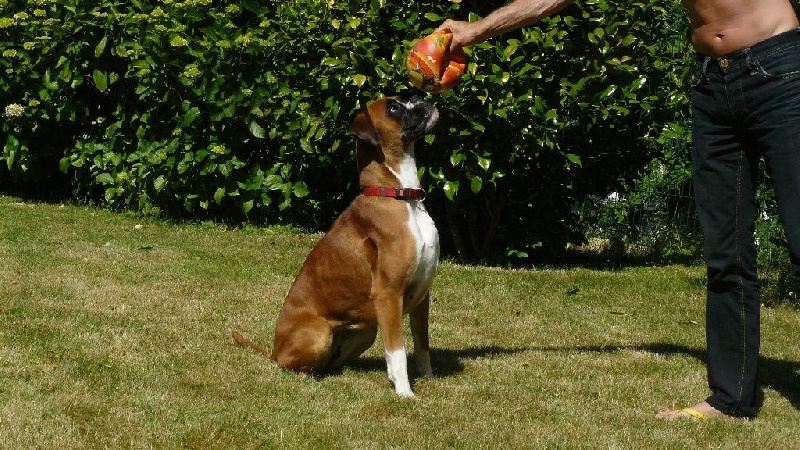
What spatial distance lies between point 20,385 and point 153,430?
0.98m

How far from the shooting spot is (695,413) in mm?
4996

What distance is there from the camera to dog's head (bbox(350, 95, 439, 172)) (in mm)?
5324

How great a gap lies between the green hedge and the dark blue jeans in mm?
3254

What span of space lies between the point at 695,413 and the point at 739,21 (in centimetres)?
192

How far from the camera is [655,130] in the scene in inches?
355

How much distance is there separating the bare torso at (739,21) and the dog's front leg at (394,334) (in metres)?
2.00

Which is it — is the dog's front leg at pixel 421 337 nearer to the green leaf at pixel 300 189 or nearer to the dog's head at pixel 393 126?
the dog's head at pixel 393 126

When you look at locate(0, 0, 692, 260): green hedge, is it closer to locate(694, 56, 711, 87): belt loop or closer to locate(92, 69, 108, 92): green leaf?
locate(92, 69, 108, 92): green leaf

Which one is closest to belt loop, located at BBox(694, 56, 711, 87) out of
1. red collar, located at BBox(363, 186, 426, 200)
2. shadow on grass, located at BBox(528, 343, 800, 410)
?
red collar, located at BBox(363, 186, 426, 200)

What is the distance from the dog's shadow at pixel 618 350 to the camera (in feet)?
18.8

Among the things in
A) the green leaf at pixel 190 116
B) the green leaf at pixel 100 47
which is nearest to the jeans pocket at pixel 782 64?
the green leaf at pixel 190 116

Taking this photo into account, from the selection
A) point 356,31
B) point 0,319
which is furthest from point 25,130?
point 0,319

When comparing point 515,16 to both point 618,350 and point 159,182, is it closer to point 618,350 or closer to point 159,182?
point 618,350

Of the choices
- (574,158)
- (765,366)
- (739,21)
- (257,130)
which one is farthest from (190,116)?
(739,21)
